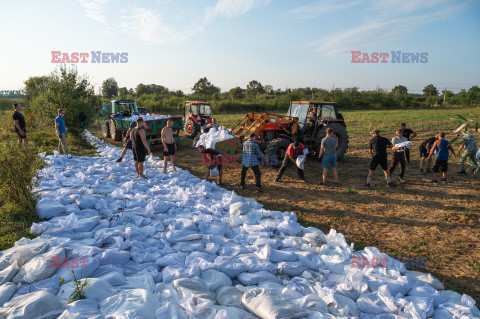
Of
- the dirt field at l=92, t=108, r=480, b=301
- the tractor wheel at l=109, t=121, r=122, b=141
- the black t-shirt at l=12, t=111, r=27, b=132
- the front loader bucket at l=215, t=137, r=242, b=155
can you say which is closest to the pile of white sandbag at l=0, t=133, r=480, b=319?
the dirt field at l=92, t=108, r=480, b=301

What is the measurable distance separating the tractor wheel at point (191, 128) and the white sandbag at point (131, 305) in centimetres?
964

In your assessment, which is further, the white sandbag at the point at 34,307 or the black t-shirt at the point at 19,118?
the black t-shirt at the point at 19,118

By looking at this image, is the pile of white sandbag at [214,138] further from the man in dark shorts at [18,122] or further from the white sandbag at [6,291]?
the white sandbag at [6,291]

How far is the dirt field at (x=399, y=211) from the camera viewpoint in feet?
10.6

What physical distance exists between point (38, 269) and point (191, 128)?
31.2ft

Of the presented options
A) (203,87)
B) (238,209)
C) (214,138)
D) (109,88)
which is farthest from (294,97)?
(238,209)

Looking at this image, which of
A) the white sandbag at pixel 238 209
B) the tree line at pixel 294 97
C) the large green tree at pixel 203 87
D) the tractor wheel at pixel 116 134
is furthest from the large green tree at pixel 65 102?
the large green tree at pixel 203 87

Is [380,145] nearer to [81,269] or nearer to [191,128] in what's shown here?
[81,269]

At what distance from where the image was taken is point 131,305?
70.9 inches

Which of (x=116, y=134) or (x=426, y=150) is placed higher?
(x=116, y=134)

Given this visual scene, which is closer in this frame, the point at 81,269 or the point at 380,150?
the point at 81,269

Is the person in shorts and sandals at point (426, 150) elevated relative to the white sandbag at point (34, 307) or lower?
elevated

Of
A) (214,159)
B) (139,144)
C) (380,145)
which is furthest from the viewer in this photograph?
(214,159)

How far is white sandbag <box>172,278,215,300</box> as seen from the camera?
2.06m
